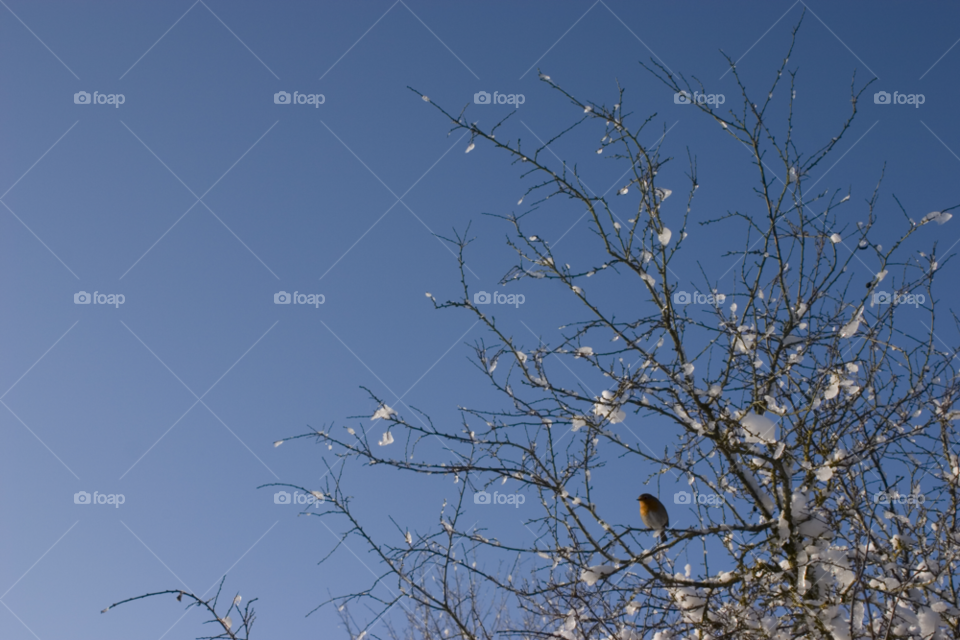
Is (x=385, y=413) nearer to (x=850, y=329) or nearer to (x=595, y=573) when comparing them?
(x=595, y=573)

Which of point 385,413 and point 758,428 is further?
point 385,413

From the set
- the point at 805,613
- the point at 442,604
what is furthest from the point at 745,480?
the point at 442,604

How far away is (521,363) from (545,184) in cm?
94

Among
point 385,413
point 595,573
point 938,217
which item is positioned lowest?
point 595,573

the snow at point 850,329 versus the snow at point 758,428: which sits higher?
the snow at point 850,329

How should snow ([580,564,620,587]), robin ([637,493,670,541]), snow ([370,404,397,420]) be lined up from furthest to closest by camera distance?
robin ([637,493,670,541]) → snow ([370,404,397,420]) → snow ([580,564,620,587])

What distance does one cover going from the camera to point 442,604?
365cm

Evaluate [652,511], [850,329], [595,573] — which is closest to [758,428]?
[850,329]

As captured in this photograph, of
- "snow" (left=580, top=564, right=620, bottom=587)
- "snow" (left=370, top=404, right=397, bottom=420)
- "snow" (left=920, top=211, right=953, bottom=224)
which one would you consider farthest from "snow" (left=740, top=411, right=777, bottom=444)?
"snow" (left=370, top=404, right=397, bottom=420)

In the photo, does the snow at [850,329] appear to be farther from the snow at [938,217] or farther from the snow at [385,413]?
the snow at [385,413]

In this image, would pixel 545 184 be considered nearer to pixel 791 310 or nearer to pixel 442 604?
pixel 791 310

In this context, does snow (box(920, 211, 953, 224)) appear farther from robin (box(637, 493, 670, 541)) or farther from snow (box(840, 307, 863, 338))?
robin (box(637, 493, 670, 541))

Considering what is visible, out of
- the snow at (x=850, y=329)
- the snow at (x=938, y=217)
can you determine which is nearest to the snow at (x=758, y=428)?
the snow at (x=850, y=329)

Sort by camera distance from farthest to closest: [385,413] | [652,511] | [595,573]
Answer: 1. [652,511]
2. [385,413]
3. [595,573]
